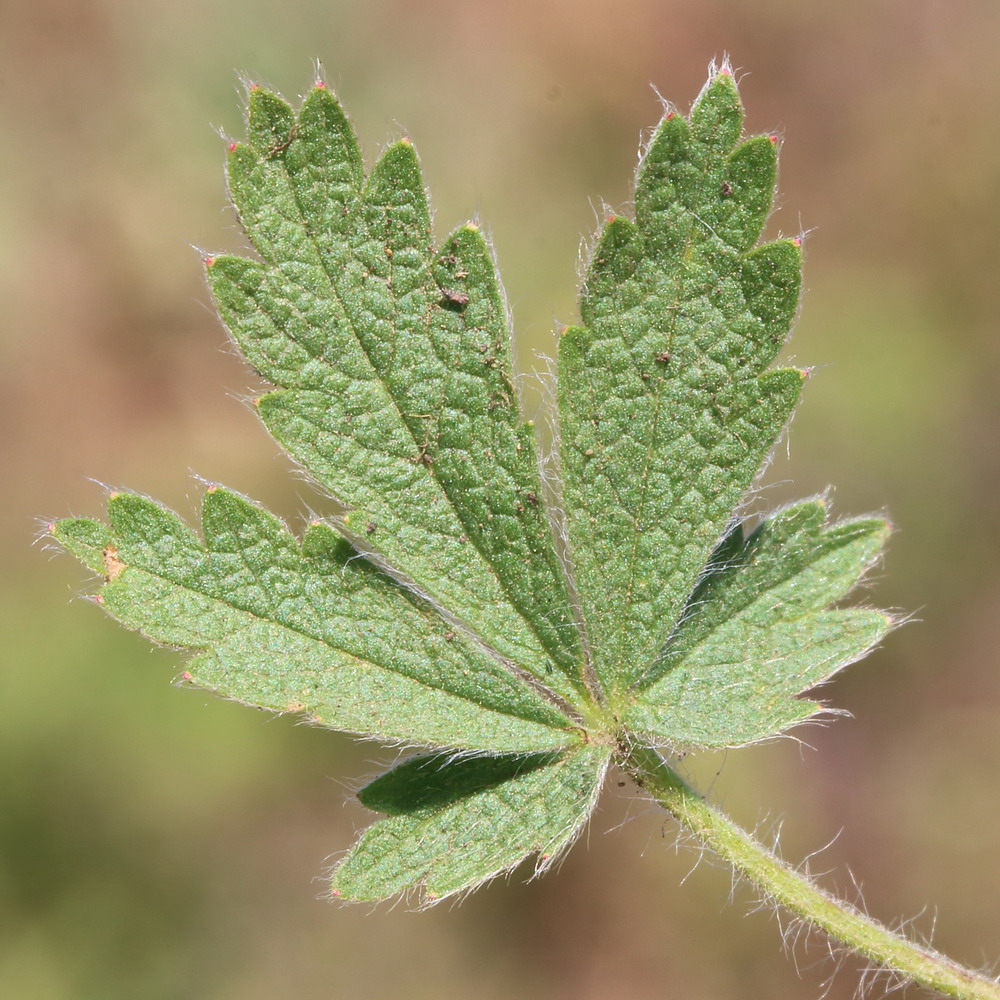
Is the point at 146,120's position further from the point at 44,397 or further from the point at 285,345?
the point at 285,345

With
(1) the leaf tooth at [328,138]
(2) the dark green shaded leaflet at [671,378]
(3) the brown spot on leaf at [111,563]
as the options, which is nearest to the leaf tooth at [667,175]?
(2) the dark green shaded leaflet at [671,378]

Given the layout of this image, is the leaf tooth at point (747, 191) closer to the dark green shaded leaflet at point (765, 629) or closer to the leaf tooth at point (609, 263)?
the leaf tooth at point (609, 263)

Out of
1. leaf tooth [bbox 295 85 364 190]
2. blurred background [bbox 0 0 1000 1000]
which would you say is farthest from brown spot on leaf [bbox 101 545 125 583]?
blurred background [bbox 0 0 1000 1000]

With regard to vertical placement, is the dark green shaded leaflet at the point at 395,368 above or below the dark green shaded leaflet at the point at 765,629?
above

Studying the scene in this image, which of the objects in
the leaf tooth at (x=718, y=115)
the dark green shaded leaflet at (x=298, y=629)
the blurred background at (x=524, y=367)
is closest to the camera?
the leaf tooth at (x=718, y=115)

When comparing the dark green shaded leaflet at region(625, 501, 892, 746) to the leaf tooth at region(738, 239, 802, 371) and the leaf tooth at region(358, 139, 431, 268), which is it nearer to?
the leaf tooth at region(738, 239, 802, 371)

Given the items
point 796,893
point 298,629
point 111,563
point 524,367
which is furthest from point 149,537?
point 524,367

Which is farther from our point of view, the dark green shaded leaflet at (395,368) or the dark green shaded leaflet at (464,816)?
the dark green shaded leaflet at (464,816)
